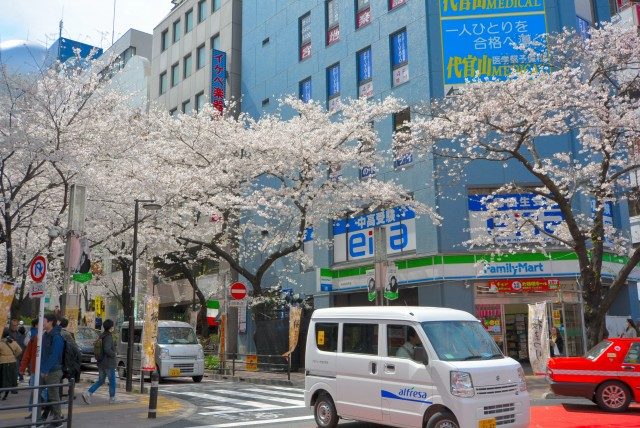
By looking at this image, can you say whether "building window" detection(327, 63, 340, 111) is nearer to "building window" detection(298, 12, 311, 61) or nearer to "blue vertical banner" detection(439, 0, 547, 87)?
"building window" detection(298, 12, 311, 61)

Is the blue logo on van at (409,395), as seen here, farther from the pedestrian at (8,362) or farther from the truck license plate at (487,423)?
the pedestrian at (8,362)

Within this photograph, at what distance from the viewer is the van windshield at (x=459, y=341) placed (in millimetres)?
8930

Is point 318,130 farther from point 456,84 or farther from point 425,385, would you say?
point 425,385

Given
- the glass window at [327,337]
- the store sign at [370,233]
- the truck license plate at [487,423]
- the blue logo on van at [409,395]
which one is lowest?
the truck license plate at [487,423]

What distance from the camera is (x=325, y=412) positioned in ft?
34.2

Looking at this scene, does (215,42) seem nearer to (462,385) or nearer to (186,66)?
(186,66)

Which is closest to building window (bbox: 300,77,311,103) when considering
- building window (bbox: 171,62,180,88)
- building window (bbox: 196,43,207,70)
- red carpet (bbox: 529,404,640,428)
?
building window (bbox: 196,43,207,70)

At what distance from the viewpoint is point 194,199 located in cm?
2370

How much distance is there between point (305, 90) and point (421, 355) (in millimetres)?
23864

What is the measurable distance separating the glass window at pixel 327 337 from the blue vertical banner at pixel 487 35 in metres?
15.7

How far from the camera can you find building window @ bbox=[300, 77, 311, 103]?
3082cm

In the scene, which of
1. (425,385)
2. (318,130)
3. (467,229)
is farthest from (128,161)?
(425,385)

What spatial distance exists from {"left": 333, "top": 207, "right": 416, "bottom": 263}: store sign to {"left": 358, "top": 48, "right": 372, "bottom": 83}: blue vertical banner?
6.44 meters

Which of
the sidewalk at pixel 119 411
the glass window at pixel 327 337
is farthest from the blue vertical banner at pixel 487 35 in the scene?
the sidewalk at pixel 119 411
